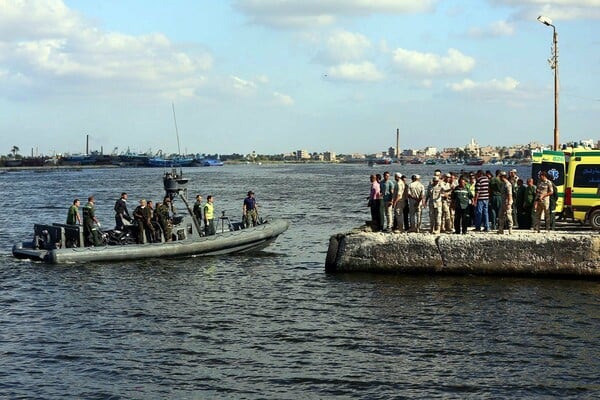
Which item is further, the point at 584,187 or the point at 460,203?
the point at 584,187

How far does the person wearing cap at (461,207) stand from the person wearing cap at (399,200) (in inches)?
52.5

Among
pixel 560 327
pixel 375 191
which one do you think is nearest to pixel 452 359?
pixel 560 327

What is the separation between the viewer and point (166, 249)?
2436 centimetres

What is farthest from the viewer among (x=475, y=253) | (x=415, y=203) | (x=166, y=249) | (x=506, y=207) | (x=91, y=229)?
(x=91, y=229)

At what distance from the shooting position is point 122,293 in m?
19.8

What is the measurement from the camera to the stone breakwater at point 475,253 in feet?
62.7

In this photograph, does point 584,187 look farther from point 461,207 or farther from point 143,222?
point 143,222

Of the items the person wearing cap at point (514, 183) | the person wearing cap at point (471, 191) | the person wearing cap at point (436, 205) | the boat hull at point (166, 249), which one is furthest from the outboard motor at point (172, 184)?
the person wearing cap at point (514, 183)

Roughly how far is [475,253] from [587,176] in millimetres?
5516

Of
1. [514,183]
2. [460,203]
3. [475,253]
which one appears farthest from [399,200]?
[514,183]

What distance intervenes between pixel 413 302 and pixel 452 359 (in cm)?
426

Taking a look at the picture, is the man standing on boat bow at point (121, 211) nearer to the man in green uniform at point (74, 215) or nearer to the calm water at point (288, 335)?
the man in green uniform at point (74, 215)

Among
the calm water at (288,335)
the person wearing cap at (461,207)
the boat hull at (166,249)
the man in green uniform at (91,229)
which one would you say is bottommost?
the calm water at (288,335)

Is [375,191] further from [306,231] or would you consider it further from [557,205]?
[306,231]
